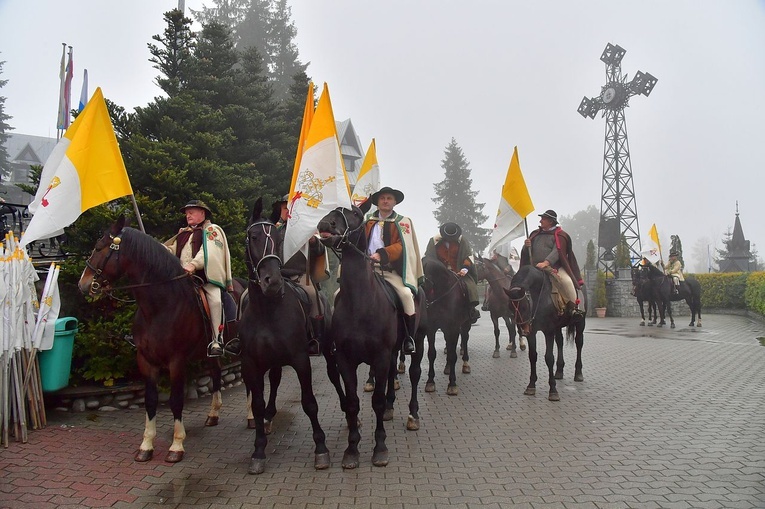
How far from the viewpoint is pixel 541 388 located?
8453 millimetres

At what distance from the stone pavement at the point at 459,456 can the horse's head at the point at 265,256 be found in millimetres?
1895

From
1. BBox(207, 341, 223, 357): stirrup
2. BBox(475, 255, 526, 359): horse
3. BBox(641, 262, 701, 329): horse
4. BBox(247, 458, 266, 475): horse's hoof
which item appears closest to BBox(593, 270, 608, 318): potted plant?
BBox(641, 262, 701, 329): horse

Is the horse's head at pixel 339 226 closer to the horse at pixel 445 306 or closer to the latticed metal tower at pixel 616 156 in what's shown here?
the horse at pixel 445 306

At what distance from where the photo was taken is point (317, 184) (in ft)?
16.1

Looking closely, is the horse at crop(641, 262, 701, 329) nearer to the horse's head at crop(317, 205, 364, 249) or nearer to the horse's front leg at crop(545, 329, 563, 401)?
the horse's front leg at crop(545, 329, 563, 401)

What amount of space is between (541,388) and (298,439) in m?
4.67

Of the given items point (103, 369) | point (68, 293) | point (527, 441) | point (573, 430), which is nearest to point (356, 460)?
point (527, 441)

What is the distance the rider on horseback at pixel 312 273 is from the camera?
520 cm

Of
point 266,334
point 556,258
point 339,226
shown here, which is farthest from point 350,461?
point 556,258

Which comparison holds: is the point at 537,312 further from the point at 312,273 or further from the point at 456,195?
the point at 456,195

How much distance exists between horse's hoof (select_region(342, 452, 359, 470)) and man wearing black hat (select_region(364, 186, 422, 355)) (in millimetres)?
1335

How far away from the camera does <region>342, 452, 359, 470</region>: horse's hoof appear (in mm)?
4824

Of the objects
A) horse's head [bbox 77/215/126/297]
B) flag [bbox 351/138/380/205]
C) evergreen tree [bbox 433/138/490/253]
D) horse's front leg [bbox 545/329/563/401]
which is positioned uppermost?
evergreen tree [bbox 433/138/490/253]

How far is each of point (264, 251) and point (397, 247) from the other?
187cm
